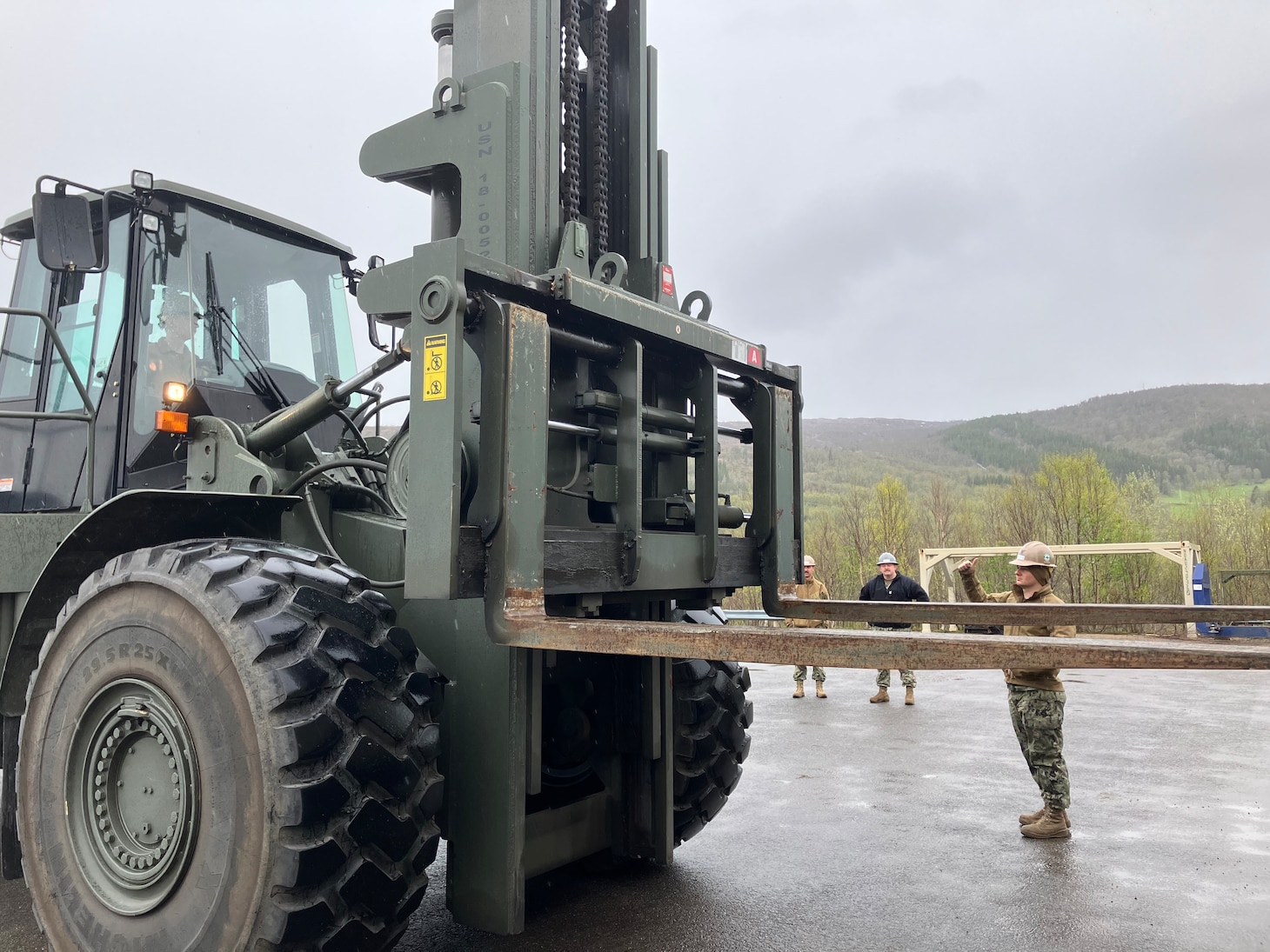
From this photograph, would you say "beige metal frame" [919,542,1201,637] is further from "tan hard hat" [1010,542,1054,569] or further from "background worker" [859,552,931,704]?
"tan hard hat" [1010,542,1054,569]

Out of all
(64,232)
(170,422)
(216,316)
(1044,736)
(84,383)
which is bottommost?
(1044,736)

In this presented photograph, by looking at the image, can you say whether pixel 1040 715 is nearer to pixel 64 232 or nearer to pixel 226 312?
pixel 226 312

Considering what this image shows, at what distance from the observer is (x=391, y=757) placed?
2688mm

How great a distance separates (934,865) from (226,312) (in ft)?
13.8

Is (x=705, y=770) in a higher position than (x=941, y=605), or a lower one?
lower

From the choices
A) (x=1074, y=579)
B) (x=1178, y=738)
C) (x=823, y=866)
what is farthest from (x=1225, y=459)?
(x=823, y=866)

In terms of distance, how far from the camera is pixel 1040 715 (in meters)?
5.71

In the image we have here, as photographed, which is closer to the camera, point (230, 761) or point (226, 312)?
point (230, 761)

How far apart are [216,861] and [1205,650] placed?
2474 millimetres

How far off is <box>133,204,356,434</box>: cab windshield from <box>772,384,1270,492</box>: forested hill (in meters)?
73.0

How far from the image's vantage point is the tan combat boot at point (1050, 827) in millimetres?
5379

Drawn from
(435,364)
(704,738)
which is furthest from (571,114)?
(704,738)

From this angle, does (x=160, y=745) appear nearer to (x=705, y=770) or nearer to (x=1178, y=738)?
(x=705, y=770)

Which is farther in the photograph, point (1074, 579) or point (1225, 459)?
point (1225, 459)
